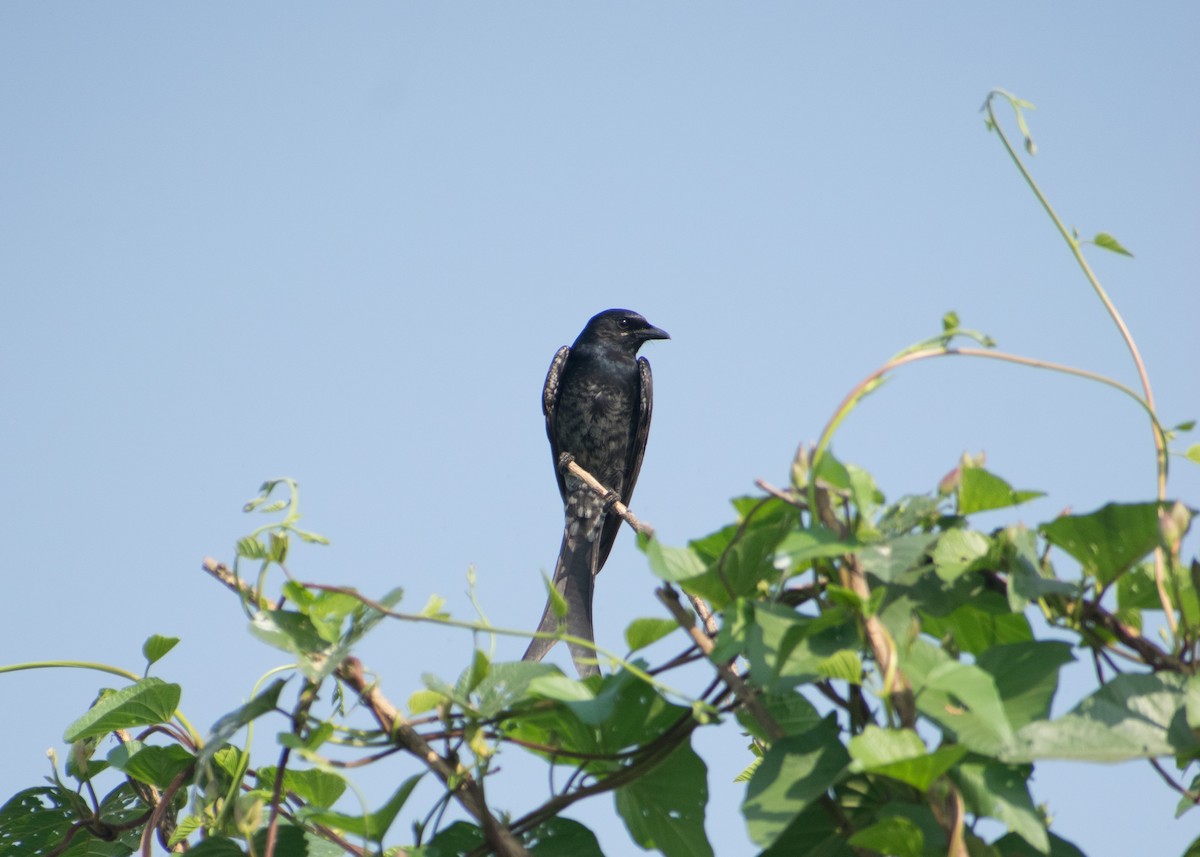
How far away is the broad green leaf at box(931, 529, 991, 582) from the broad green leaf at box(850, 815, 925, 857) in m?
0.24

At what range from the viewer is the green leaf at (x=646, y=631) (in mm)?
1284

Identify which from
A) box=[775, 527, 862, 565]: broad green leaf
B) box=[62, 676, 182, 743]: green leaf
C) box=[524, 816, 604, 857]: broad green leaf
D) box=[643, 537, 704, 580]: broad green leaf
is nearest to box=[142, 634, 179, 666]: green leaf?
box=[62, 676, 182, 743]: green leaf

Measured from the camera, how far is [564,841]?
4.58 feet

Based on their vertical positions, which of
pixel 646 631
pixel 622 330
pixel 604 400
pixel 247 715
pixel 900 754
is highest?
pixel 622 330

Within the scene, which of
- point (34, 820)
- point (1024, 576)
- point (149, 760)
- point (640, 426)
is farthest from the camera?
point (640, 426)

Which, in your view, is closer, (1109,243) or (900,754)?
(900,754)

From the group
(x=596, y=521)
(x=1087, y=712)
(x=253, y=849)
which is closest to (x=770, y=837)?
(x=1087, y=712)

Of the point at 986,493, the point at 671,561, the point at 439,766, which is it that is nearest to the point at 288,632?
the point at 439,766

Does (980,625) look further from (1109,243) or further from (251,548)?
(251,548)

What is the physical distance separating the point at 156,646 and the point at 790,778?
931 mm

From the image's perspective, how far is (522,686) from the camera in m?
1.30

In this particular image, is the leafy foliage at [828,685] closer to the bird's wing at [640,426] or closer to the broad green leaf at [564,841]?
the broad green leaf at [564,841]

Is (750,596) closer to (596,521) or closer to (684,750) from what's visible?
(684,750)

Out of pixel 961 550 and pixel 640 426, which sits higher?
pixel 640 426
